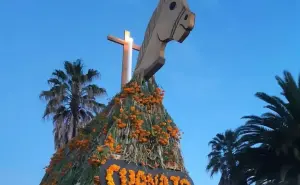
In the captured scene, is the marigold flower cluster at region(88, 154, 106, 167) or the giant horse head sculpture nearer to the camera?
the marigold flower cluster at region(88, 154, 106, 167)

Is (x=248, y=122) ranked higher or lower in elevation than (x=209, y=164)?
lower

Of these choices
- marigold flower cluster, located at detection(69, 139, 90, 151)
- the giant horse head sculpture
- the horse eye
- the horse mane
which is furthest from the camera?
the horse mane

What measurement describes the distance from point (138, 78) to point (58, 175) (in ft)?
7.49

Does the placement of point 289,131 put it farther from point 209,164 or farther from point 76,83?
point 209,164

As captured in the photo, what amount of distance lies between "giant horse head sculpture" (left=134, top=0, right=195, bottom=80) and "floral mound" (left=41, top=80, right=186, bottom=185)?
0.40 meters

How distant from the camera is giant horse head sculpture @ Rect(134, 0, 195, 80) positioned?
6.97 m

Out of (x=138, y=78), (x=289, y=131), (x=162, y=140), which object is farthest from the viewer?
(x=289, y=131)

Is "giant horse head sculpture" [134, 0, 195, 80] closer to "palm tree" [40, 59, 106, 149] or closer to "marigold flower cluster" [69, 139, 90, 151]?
"marigold flower cluster" [69, 139, 90, 151]

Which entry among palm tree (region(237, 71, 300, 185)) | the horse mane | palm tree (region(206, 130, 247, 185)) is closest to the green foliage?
palm tree (region(237, 71, 300, 185))

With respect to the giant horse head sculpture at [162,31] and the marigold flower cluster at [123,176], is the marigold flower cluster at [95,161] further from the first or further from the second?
the giant horse head sculpture at [162,31]

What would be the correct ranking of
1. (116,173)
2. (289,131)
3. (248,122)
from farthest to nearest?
(248,122) < (289,131) < (116,173)

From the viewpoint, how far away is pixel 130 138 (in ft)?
21.8

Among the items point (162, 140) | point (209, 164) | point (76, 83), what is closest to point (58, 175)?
point (162, 140)

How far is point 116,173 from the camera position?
6.10m
